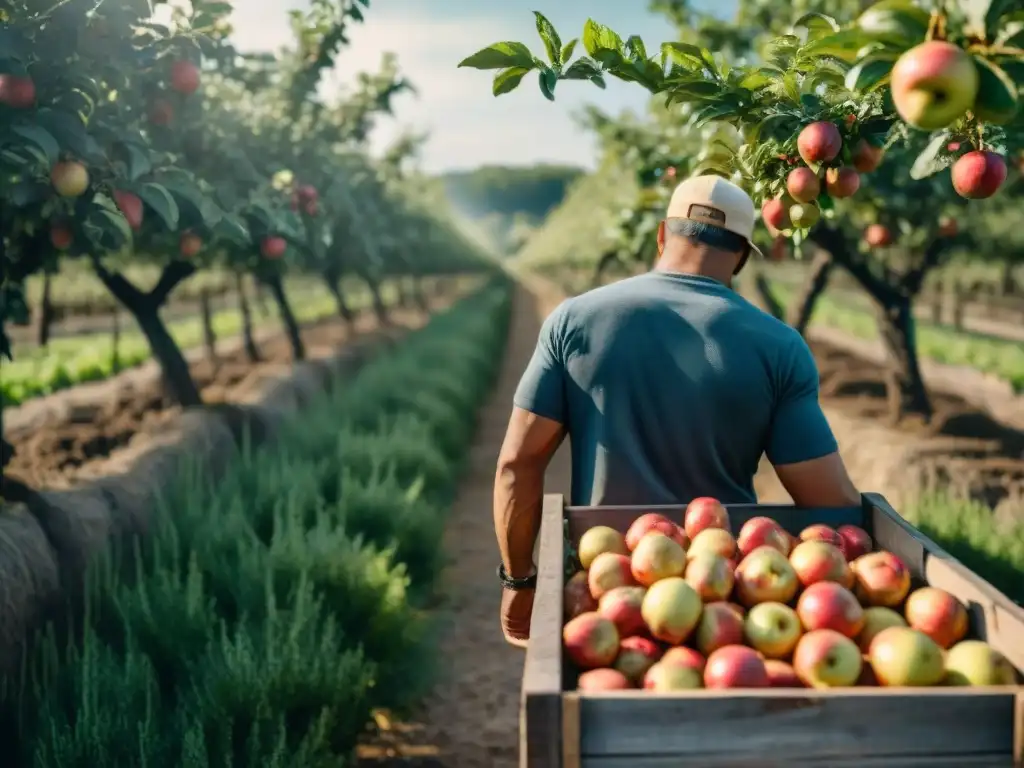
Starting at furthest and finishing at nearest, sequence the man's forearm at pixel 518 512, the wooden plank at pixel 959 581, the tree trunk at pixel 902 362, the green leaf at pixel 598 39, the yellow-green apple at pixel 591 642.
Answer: the tree trunk at pixel 902 362, the man's forearm at pixel 518 512, the green leaf at pixel 598 39, the yellow-green apple at pixel 591 642, the wooden plank at pixel 959 581

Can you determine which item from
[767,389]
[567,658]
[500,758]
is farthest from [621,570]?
[500,758]

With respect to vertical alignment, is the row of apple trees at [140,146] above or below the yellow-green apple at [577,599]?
above

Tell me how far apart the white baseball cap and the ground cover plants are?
2.04m

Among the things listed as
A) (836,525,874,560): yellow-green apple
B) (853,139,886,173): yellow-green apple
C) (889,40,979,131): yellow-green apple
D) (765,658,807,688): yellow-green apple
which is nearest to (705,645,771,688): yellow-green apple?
(765,658,807,688): yellow-green apple

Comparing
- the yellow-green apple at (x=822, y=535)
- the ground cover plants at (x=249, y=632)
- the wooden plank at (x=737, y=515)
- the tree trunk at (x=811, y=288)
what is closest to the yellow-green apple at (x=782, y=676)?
the yellow-green apple at (x=822, y=535)

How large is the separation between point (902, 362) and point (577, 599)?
25.4 feet

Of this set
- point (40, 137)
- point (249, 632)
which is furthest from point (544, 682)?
point (249, 632)

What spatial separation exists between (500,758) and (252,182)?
125 inches

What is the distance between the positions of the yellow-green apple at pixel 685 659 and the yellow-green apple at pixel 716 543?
0.34 metres

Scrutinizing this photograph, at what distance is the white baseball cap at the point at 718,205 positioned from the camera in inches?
107

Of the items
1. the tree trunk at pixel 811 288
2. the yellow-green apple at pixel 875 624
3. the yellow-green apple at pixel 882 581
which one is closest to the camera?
the yellow-green apple at pixel 875 624

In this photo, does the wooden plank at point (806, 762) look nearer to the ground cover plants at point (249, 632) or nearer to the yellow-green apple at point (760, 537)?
the yellow-green apple at point (760, 537)

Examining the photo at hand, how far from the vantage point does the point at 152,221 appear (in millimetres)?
5457

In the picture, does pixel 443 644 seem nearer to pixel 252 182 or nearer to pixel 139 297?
pixel 252 182
